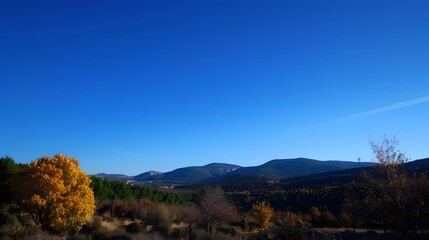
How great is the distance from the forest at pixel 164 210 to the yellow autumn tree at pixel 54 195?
7 cm

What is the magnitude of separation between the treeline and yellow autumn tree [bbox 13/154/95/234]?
2241cm

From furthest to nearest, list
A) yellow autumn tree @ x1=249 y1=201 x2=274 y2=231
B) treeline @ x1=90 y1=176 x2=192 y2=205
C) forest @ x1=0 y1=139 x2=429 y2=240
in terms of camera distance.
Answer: treeline @ x1=90 y1=176 x2=192 y2=205, yellow autumn tree @ x1=249 y1=201 x2=274 y2=231, forest @ x1=0 y1=139 x2=429 y2=240

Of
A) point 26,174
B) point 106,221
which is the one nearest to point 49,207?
point 26,174

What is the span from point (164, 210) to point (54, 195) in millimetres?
25214

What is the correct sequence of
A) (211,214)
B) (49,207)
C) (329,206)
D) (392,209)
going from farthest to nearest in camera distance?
(329,206)
(211,214)
(49,207)
(392,209)

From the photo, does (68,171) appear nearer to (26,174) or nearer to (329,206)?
(26,174)

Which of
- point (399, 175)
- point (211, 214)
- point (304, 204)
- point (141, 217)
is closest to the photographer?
point (399, 175)

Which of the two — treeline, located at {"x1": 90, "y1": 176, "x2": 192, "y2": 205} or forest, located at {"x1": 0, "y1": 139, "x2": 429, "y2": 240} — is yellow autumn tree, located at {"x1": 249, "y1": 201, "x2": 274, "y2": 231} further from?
treeline, located at {"x1": 90, "y1": 176, "x2": 192, "y2": 205}

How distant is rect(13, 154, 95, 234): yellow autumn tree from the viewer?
99.7 feet

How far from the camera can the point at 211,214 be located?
46562 millimetres

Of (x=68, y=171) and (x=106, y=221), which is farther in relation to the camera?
(x=106, y=221)

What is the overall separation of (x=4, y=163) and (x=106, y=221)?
17210 millimetres

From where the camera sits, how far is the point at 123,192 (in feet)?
228

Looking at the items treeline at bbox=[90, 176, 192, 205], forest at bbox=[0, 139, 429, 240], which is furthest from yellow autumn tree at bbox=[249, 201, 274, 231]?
treeline at bbox=[90, 176, 192, 205]
